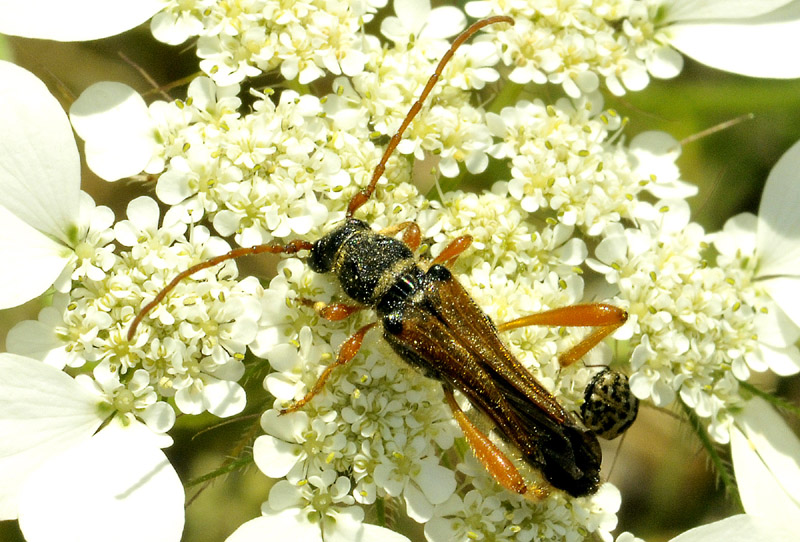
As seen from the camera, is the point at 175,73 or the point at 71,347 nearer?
the point at 71,347

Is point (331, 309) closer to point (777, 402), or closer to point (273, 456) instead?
point (273, 456)

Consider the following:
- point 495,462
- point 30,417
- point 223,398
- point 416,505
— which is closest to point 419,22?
point 223,398

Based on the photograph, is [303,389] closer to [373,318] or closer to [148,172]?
[373,318]

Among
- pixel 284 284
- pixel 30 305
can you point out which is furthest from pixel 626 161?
pixel 30 305

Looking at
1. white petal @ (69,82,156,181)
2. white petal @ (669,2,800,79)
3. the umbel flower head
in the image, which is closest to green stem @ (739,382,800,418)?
the umbel flower head

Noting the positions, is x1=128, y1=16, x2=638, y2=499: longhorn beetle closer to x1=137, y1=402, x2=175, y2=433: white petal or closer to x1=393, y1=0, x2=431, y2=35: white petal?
x1=137, y1=402, x2=175, y2=433: white petal

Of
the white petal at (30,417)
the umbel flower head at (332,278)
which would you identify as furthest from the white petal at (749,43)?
the white petal at (30,417)
